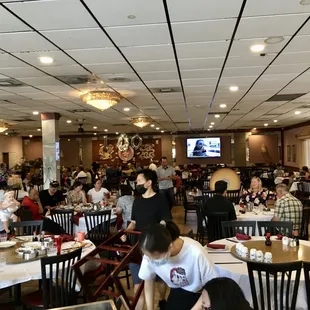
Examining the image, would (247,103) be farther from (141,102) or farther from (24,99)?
(24,99)

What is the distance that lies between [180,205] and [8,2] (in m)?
9.80

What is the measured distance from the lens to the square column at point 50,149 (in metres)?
10.4

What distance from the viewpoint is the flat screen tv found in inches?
837

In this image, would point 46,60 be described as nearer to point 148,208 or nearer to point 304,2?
point 148,208

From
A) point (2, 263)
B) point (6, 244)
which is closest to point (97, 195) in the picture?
point (6, 244)

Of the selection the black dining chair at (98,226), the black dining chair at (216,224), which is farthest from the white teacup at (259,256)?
the black dining chair at (98,226)

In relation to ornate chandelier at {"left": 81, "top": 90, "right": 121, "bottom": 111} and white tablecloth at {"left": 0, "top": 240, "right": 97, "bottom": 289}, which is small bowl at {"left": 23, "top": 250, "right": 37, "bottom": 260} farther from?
ornate chandelier at {"left": 81, "top": 90, "right": 121, "bottom": 111}

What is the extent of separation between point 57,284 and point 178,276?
1.29 m

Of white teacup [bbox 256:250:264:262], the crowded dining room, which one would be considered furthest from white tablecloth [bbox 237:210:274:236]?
white teacup [bbox 256:250:264:262]

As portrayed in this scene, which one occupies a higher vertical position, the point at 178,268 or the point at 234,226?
the point at 178,268

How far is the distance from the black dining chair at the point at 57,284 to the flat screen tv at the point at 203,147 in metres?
18.3

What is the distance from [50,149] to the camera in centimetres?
1035

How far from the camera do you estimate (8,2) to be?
117 inches

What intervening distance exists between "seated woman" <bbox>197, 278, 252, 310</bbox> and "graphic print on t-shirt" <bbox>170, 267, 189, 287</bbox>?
682mm
